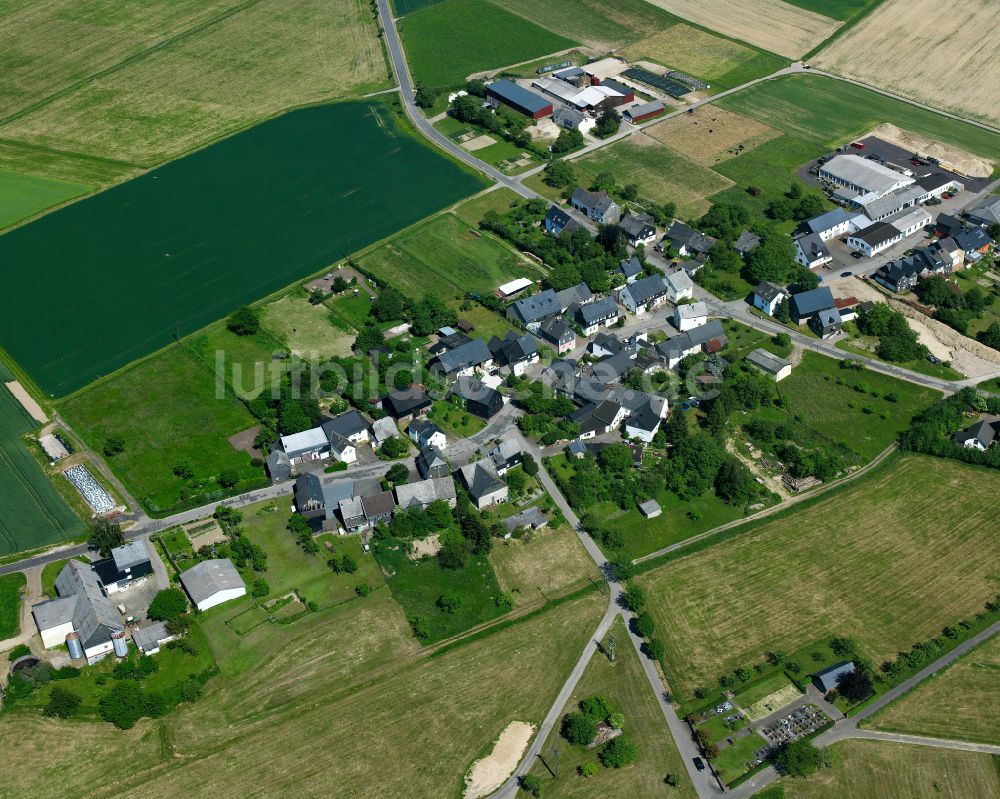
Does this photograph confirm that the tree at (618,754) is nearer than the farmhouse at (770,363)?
Yes

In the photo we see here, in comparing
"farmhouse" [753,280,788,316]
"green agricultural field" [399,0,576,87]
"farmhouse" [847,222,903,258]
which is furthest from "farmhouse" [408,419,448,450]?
"green agricultural field" [399,0,576,87]

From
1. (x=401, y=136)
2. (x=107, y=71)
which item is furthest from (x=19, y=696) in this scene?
(x=107, y=71)

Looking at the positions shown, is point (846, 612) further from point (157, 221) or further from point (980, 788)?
point (157, 221)

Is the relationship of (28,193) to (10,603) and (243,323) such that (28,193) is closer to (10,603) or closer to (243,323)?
(243,323)

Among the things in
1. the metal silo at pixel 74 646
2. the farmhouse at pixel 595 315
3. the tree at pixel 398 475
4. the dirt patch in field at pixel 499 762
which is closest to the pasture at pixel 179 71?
the farmhouse at pixel 595 315

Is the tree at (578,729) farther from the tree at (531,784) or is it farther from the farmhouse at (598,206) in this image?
the farmhouse at (598,206)

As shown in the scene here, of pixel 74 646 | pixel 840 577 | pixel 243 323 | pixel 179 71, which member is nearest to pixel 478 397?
pixel 243 323

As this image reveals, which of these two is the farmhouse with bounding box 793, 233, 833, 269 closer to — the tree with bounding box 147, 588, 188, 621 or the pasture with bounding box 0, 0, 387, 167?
the pasture with bounding box 0, 0, 387, 167
